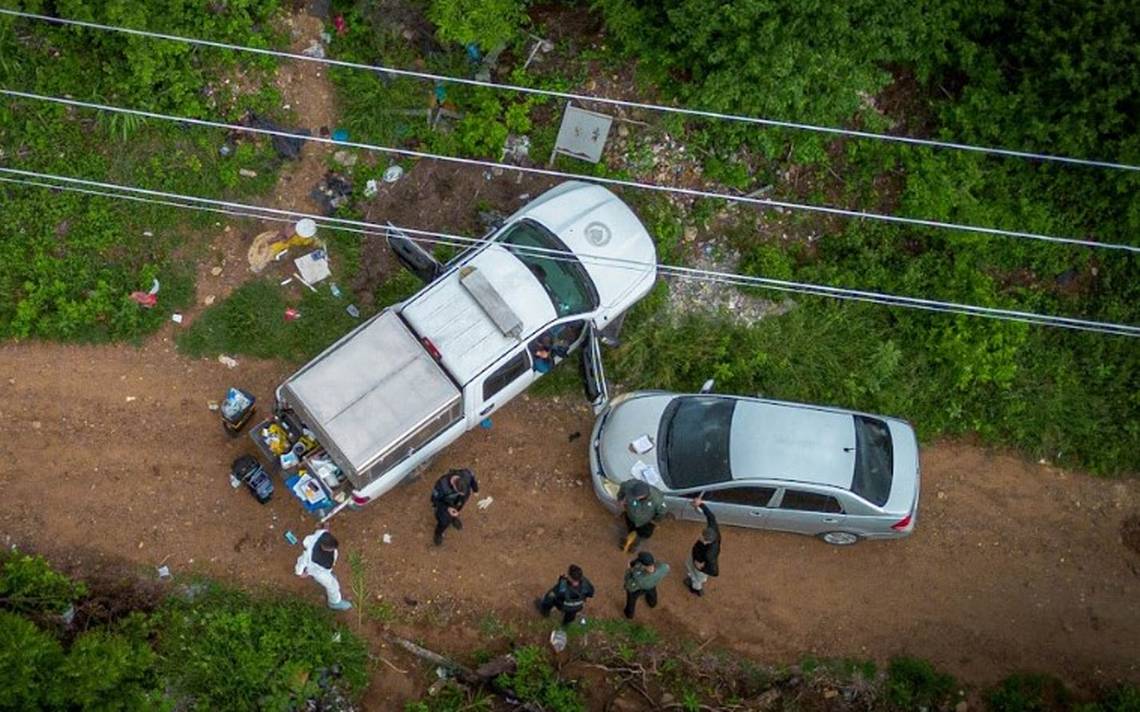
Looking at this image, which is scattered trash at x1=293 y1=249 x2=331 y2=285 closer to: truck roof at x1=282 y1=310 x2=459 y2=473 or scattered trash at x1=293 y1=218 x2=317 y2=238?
scattered trash at x1=293 y1=218 x2=317 y2=238

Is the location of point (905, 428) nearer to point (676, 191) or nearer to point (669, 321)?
point (669, 321)

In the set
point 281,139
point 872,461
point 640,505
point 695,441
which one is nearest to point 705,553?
point 640,505

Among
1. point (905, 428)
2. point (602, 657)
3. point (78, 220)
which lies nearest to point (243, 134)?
point (78, 220)

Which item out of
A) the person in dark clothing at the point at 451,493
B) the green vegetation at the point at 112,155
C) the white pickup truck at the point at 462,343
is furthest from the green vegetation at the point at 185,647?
the green vegetation at the point at 112,155

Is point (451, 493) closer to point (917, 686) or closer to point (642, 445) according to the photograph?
point (642, 445)

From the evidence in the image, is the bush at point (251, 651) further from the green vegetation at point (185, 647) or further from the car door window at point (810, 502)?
the car door window at point (810, 502)

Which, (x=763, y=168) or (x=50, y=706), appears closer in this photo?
(x=50, y=706)
